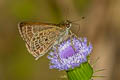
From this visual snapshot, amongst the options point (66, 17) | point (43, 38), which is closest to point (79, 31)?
point (66, 17)

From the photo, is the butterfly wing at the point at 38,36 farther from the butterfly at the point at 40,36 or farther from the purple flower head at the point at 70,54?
the purple flower head at the point at 70,54

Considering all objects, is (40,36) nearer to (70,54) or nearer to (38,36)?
(38,36)

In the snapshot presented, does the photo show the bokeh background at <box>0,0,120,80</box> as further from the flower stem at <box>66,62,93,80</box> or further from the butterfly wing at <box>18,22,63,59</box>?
the flower stem at <box>66,62,93,80</box>

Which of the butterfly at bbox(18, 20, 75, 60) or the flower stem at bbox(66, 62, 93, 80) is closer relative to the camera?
the flower stem at bbox(66, 62, 93, 80)

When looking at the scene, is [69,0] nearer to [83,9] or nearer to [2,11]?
[83,9]

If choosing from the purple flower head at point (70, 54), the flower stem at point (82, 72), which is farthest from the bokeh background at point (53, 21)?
the flower stem at point (82, 72)

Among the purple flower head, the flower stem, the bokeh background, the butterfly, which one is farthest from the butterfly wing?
the bokeh background
